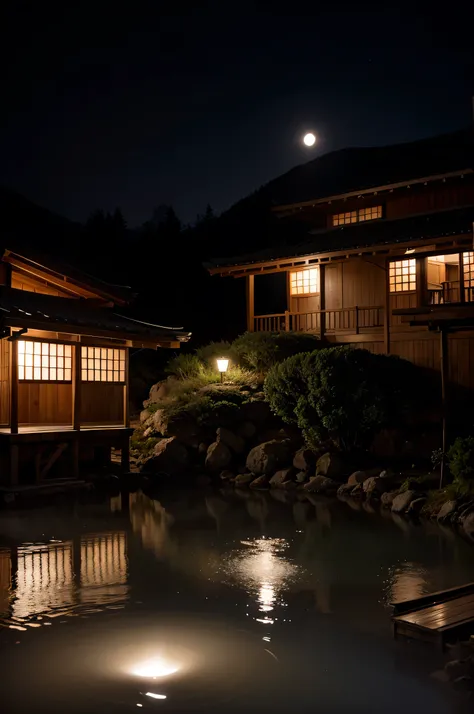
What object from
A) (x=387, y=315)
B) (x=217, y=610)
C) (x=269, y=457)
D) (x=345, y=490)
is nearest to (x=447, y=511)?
(x=345, y=490)

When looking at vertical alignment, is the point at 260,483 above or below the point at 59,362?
below

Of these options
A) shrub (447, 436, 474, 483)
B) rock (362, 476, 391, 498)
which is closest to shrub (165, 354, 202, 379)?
rock (362, 476, 391, 498)

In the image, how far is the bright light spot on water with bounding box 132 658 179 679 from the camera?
612 centimetres

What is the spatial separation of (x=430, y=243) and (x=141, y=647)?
52.8ft

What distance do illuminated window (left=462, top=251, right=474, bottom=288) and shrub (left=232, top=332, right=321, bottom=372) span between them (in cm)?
483

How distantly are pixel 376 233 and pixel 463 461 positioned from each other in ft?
37.3

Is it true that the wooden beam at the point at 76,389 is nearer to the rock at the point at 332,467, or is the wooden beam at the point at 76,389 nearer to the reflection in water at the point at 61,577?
the reflection in water at the point at 61,577

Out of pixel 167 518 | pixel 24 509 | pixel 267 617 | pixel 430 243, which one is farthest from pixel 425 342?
pixel 267 617

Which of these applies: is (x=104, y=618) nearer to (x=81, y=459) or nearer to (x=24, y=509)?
(x=24, y=509)

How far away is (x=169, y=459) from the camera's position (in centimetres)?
1950

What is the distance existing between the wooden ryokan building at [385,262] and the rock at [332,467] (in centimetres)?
413

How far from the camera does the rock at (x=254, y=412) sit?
20328 millimetres

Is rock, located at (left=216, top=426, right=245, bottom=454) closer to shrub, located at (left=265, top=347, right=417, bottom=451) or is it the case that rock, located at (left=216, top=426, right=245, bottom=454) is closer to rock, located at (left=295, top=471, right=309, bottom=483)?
shrub, located at (left=265, top=347, right=417, bottom=451)

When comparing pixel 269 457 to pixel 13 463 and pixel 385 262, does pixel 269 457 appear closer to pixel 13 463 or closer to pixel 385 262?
pixel 13 463
